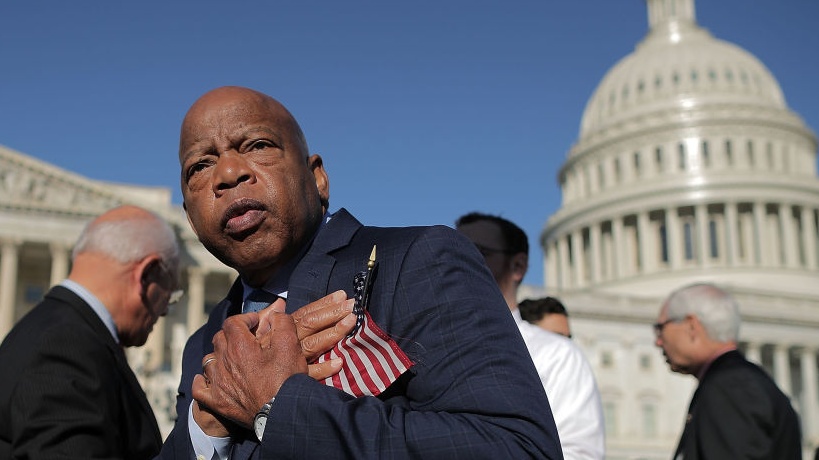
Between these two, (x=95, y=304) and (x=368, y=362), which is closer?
(x=368, y=362)

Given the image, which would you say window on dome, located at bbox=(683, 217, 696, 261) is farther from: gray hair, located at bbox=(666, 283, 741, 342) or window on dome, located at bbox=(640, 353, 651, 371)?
gray hair, located at bbox=(666, 283, 741, 342)

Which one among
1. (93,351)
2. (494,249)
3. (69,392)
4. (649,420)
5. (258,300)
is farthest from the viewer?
(649,420)

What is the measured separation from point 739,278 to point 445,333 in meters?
76.8

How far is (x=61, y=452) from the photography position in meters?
3.62

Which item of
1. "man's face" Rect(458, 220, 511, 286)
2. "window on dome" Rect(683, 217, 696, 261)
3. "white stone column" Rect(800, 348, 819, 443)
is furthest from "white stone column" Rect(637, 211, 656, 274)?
"man's face" Rect(458, 220, 511, 286)

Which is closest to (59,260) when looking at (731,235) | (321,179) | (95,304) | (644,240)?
(644,240)

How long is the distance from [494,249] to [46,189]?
4806cm

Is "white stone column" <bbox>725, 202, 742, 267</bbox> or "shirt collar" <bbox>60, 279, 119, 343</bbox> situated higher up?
"white stone column" <bbox>725, 202, 742, 267</bbox>

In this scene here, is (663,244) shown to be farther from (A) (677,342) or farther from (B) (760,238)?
(A) (677,342)

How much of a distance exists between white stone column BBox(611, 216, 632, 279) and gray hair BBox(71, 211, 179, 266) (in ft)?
248

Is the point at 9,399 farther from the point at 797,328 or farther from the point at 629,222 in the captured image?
the point at 629,222

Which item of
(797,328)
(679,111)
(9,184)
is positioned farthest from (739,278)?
(9,184)

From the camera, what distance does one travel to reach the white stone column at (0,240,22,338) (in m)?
47.2

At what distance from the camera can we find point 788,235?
77250 millimetres
